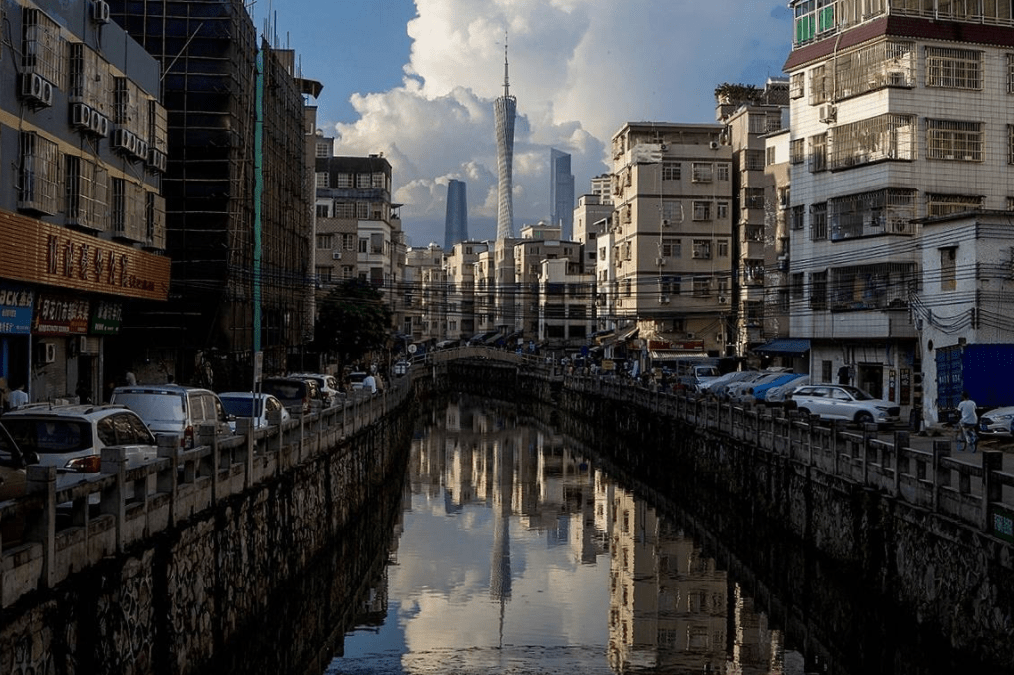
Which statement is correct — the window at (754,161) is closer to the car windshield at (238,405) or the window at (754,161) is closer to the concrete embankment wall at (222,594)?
the concrete embankment wall at (222,594)

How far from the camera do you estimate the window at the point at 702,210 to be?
78.7m

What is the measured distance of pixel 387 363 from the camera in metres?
94.9

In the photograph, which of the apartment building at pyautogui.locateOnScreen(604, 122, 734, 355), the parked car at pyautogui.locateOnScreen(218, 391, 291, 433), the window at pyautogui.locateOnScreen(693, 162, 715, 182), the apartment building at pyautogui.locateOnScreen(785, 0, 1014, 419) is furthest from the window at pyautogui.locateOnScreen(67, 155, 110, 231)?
the window at pyautogui.locateOnScreen(693, 162, 715, 182)

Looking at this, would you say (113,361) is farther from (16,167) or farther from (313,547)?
(313,547)

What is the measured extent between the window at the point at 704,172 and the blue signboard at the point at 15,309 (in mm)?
56515

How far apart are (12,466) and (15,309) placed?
51.5 feet

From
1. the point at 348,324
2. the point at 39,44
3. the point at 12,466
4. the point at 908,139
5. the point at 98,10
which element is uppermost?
the point at 98,10

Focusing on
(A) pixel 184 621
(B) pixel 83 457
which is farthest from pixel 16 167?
(A) pixel 184 621

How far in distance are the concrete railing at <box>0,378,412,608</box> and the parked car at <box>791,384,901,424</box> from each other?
23405 millimetres

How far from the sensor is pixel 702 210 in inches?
3103

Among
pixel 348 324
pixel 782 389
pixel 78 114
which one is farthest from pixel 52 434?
pixel 348 324

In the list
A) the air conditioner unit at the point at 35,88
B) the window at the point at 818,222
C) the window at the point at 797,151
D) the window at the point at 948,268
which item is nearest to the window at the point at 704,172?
the window at the point at 797,151

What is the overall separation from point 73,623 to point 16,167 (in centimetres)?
1781

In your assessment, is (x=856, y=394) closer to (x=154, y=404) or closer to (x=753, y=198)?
(x=154, y=404)
